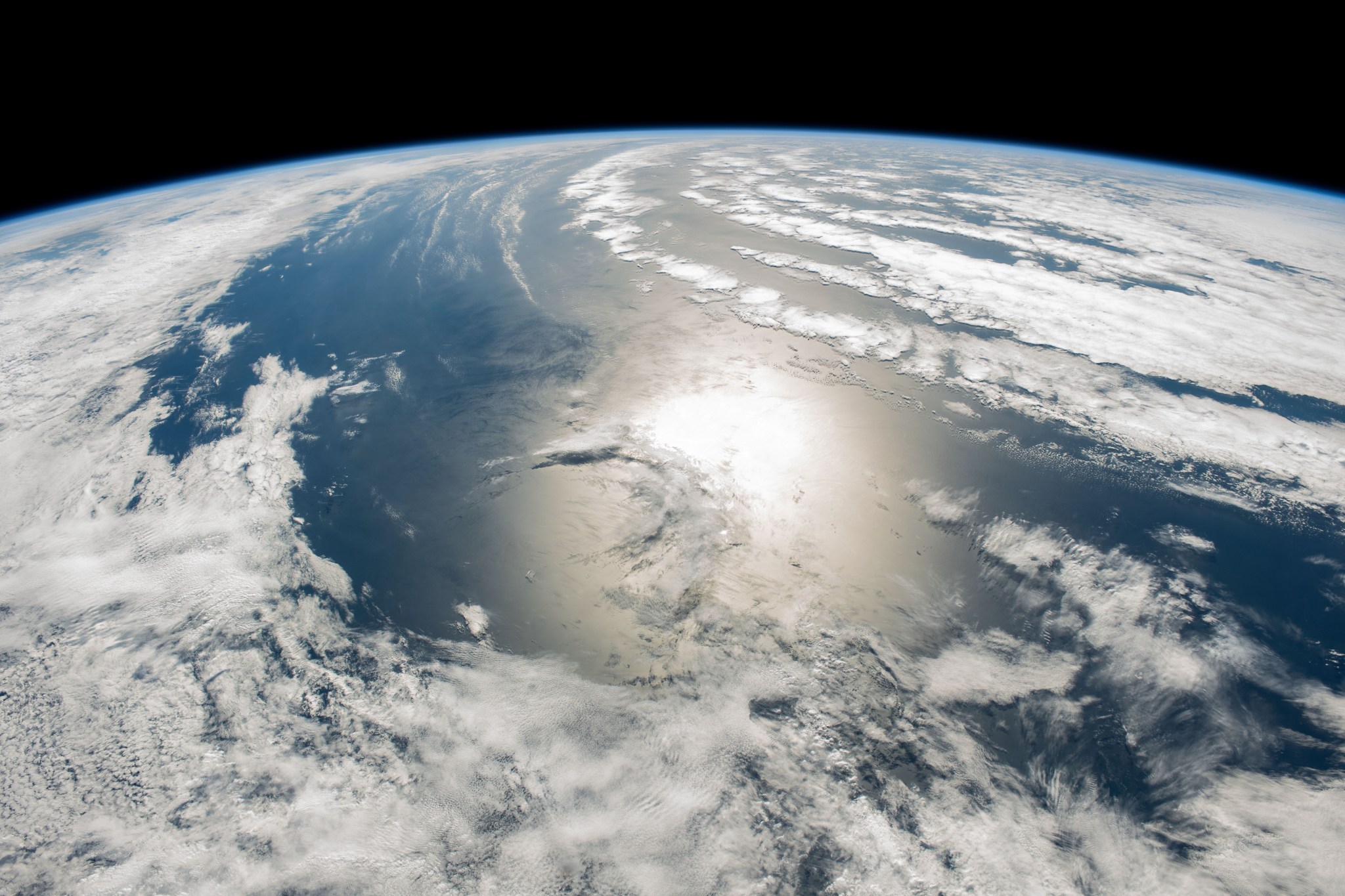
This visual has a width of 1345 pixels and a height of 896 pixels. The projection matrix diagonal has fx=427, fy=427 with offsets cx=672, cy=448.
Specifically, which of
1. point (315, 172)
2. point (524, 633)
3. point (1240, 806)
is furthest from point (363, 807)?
point (315, 172)

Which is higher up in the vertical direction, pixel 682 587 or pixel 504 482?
pixel 504 482

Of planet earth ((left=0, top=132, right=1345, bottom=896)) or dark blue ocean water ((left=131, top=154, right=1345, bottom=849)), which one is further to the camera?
dark blue ocean water ((left=131, top=154, right=1345, bottom=849))

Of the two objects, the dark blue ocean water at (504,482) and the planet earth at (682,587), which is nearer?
the planet earth at (682,587)

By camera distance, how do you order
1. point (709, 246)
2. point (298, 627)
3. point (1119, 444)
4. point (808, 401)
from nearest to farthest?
1. point (298, 627)
2. point (1119, 444)
3. point (808, 401)
4. point (709, 246)

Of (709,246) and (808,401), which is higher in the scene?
(709,246)

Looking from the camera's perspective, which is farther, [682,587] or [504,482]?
[504,482]

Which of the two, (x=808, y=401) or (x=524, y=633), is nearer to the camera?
(x=524, y=633)

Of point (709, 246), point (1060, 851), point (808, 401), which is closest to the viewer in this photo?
point (1060, 851)

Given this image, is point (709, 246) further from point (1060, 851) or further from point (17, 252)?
point (17, 252)
